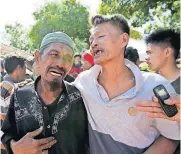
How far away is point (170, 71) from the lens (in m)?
3.41

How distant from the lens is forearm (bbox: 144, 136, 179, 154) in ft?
6.48

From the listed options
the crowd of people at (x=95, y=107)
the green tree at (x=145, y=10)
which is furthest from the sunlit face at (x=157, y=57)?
the green tree at (x=145, y=10)

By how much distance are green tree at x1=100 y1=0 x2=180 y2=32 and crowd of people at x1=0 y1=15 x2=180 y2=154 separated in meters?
11.7

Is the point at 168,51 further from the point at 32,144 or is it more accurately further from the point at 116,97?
the point at 32,144

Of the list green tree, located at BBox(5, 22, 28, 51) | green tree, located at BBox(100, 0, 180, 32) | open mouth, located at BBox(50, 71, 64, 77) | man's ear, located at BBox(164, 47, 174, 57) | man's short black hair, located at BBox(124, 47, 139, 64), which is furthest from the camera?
green tree, located at BBox(5, 22, 28, 51)

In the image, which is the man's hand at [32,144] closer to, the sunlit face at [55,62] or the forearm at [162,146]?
the sunlit face at [55,62]

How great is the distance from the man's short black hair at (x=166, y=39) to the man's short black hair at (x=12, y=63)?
6.57ft

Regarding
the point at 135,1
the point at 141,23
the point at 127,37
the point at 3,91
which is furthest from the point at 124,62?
the point at 141,23

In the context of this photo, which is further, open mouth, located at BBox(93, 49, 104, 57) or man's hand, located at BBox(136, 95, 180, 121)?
open mouth, located at BBox(93, 49, 104, 57)

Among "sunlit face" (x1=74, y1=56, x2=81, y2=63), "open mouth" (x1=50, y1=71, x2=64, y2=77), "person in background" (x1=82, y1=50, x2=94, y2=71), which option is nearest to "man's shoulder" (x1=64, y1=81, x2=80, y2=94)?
"open mouth" (x1=50, y1=71, x2=64, y2=77)

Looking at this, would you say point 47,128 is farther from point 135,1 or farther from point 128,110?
point 135,1

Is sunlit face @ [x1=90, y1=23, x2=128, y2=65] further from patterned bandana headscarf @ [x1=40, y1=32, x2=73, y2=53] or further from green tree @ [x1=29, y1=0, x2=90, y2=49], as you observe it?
green tree @ [x1=29, y1=0, x2=90, y2=49]

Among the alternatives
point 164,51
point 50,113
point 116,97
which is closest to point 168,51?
point 164,51

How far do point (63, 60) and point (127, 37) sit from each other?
0.53 meters
